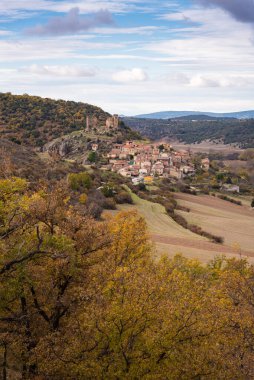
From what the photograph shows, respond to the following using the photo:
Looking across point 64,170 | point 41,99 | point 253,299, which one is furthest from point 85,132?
point 253,299

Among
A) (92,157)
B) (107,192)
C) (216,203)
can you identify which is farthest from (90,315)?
(92,157)

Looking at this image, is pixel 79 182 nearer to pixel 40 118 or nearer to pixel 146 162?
pixel 146 162

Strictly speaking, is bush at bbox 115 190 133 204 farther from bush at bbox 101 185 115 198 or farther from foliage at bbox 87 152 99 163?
foliage at bbox 87 152 99 163

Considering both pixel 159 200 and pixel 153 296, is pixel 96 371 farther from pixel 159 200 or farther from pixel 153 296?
pixel 159 200

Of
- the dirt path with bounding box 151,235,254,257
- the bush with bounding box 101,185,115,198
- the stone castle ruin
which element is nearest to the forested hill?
the stone castle ruin

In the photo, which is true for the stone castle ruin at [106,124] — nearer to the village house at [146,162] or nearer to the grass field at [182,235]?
the village house at [146,162]
